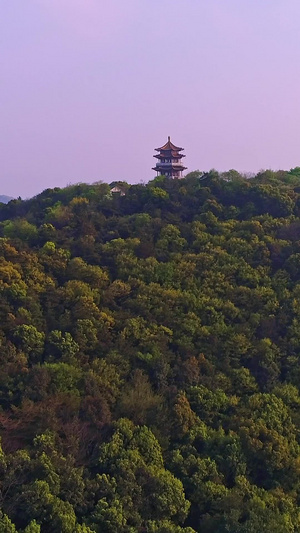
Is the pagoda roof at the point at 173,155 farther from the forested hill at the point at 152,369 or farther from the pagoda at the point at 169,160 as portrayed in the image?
the forested hill at the point at 152,369

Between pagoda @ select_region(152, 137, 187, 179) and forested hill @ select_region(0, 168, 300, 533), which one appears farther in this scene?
pagoda @ select_region(152, 137, 187, 179)

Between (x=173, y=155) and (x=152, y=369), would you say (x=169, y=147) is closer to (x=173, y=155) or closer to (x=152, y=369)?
(x=173, y=155)

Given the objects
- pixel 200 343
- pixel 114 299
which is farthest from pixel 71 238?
pixel 200 343

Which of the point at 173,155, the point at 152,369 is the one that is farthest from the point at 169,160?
the point at 152,369

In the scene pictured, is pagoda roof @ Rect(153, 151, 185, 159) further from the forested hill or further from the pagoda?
the forested hill

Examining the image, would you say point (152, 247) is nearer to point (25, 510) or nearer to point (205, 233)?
point (205, 233)

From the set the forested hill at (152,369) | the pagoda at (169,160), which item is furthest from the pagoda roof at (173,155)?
the forested hill at (152,369)

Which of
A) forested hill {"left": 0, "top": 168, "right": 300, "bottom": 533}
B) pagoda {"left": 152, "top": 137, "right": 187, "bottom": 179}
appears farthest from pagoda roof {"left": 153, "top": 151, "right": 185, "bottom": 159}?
forested hill {"left": 0, "top": 168, "right": 300, "bottom": 533}
